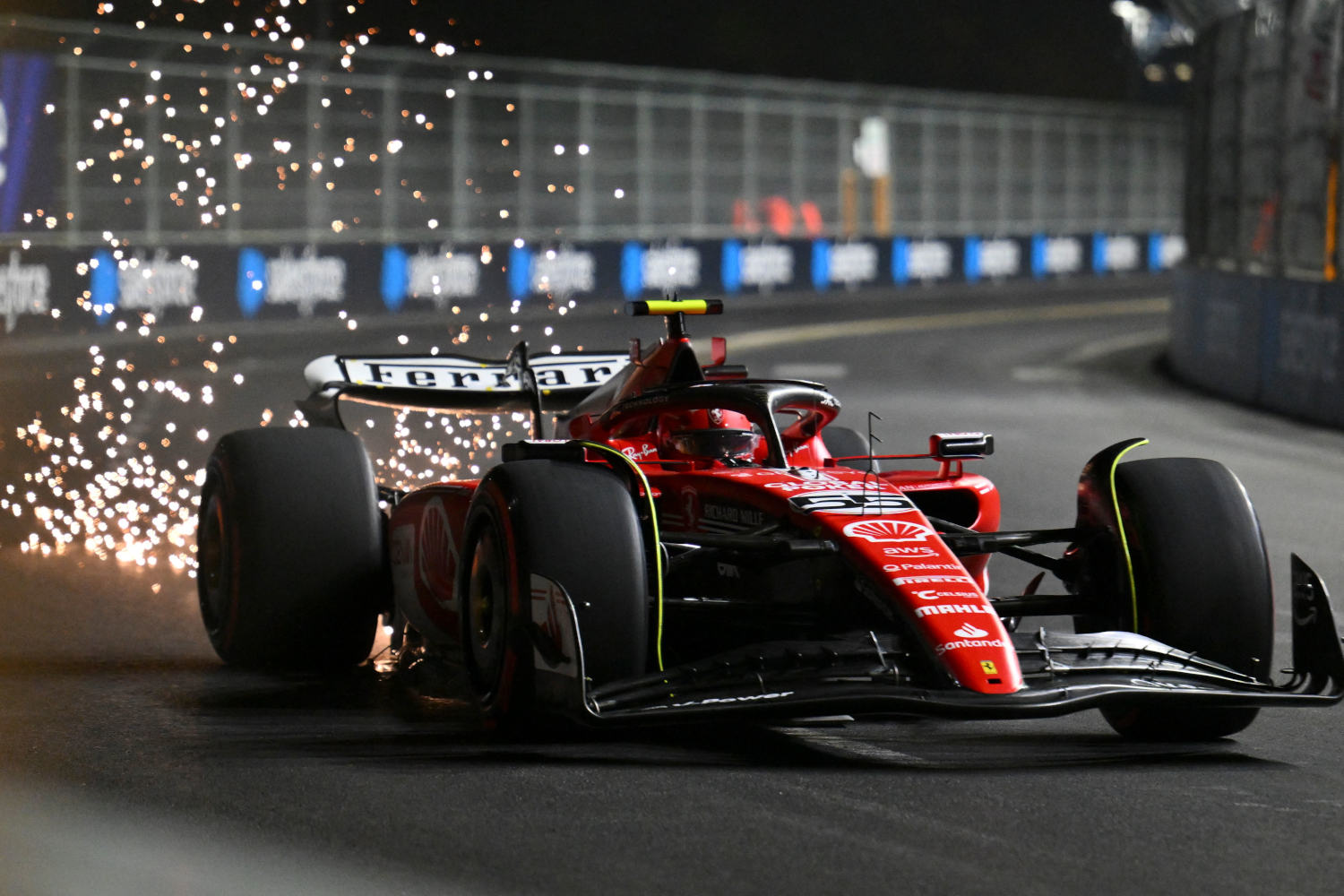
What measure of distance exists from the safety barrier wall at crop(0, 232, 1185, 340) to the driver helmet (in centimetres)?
1423

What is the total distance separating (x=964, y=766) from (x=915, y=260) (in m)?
32.4

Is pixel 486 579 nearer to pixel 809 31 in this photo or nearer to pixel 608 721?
pixel 608 721

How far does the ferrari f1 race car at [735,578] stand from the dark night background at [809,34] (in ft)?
92.2

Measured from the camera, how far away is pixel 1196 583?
6086 mm

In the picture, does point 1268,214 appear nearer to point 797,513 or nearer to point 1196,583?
point 1196,583

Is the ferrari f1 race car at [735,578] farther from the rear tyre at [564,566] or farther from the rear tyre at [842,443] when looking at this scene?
the rear tyre at [842,443]

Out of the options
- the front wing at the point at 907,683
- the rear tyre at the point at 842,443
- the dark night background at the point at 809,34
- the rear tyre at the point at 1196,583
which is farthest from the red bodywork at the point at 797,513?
the dark night background at the point at 809,34

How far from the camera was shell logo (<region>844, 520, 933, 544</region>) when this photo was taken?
232 inches

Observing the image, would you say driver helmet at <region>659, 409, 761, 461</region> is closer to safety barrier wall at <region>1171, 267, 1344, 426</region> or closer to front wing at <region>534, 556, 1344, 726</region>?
front wing at <region>534, 556, 1344, 726</region>

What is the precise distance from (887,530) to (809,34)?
52510 millimetres

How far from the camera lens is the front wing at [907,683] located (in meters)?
5.42

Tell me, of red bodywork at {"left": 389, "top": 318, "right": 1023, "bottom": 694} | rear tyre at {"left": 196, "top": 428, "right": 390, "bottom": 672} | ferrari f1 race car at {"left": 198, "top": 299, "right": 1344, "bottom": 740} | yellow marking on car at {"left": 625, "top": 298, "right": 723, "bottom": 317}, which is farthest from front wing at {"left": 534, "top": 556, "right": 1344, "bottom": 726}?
yellow marking on car at {"left": 625, "top": 298, "right": 723, "bottom": 317}

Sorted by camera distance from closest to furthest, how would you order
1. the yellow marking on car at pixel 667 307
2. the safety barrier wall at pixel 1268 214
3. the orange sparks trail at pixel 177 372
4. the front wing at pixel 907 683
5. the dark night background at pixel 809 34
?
the front wing at pixel 907 683 < the yellow marking on car at pixel 667 307 < the orange sparks trail at pixel 177 372 < the safety barrier wall at pixel 1268 214 < the dark night background at pixel 809 34

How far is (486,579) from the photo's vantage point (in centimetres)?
629
